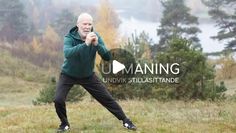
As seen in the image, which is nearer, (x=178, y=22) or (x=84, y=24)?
(x=84, y=24)

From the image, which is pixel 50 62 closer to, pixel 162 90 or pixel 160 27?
pixel 160 27

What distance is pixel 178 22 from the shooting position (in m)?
53.7

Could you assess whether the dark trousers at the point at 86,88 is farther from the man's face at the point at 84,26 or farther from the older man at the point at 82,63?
the man's face at the point at 84,26

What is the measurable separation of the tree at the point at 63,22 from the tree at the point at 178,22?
16122 millimetres

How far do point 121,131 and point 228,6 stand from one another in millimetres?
48236

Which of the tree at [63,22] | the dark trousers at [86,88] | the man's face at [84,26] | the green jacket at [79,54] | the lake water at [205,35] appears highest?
the tree at [63,22]

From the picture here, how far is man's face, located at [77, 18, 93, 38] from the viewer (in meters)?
7.38

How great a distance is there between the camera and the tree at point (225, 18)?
52594 mm

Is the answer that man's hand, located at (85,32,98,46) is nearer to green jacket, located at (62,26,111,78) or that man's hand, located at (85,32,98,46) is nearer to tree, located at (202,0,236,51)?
green jacket, located at (62,26,111,78)

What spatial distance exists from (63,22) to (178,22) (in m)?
20.1

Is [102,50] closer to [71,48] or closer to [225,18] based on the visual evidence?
[71,48]

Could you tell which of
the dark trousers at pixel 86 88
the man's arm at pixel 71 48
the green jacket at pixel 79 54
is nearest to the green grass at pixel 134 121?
the dark trousers at pixel 86 88

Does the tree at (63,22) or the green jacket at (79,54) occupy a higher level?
the tree at (63,22)

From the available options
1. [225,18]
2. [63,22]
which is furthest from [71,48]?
[63,22]
